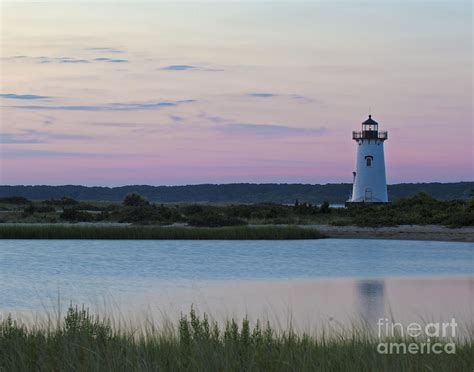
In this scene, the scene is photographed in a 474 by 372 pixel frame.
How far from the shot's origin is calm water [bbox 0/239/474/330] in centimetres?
1856

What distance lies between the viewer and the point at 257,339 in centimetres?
887

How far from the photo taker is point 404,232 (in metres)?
45.1

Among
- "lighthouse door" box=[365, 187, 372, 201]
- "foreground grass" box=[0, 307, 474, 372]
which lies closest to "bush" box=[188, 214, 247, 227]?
"lighthouse door" box=[365, 187, 372, 201]

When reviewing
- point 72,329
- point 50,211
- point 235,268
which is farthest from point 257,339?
point 50,211

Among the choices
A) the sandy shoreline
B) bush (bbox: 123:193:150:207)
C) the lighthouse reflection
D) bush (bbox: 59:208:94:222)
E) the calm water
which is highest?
bush (bbox: 123:193:150:207)

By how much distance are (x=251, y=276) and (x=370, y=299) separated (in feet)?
22.8

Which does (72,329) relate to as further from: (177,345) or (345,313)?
(345,313)

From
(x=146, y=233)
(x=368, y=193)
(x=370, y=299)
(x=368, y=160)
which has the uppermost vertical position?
(x=368, y=160)

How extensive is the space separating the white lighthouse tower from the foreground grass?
5005cm

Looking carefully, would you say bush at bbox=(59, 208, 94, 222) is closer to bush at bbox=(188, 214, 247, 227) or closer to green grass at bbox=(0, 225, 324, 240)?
bush at bbox=(188, 214, 247, 227)

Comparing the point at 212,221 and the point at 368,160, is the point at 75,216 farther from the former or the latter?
the point at 368,160

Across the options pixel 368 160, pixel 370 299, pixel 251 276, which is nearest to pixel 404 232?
pixel 368 160

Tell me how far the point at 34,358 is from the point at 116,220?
1697 inches

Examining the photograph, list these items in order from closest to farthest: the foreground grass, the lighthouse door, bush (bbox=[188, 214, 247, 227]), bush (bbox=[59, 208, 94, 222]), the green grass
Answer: the foreground grass → the green grass → bush (bbox=[188, 214, 247, 227]) → bush (bbox=[59, 208, 94, 222]) → the lighthouse door
